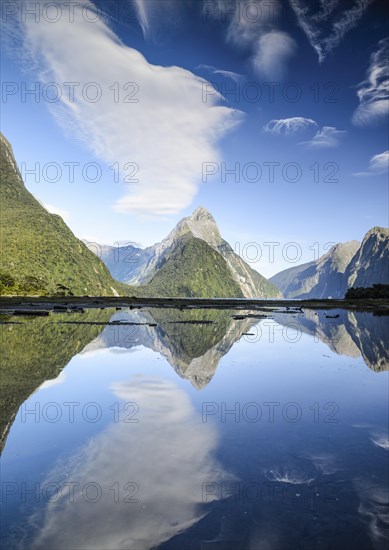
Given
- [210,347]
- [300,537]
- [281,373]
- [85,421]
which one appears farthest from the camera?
[210,347]

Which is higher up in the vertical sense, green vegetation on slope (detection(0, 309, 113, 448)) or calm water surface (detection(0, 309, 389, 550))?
green vegetation on slope (detection(0, 309, 113, 448))

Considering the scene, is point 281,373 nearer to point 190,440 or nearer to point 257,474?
point 190,440

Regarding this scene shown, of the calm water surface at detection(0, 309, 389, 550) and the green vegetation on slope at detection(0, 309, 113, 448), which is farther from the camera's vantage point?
the green vegetation on slope at detection(0, 309, 113, 448)

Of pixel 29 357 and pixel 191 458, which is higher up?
pixel 29 357

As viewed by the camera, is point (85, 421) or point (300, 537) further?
point (85, 421)

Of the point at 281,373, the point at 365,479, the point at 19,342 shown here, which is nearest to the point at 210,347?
the point at 281,373

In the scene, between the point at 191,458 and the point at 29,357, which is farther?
the point at 29,357

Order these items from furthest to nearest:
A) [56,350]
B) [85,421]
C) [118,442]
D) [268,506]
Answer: [56,350]
[85,421]
[118,442]
[268,506]
